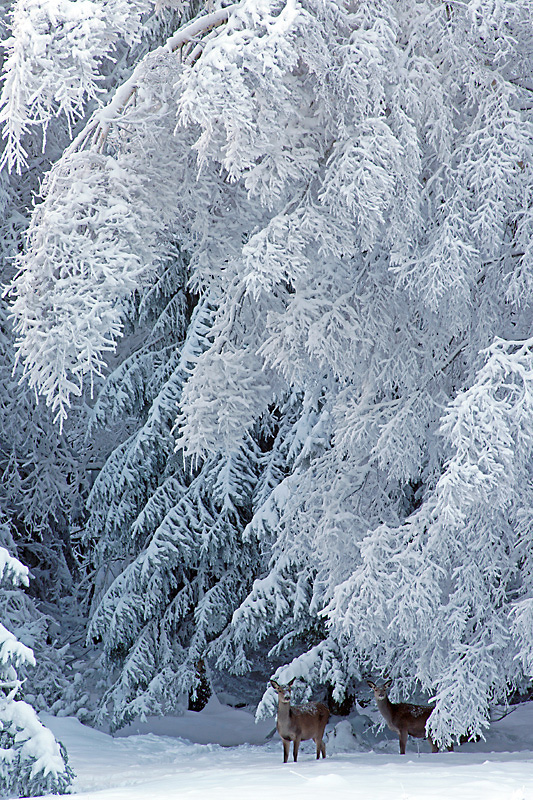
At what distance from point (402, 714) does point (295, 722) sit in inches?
45.3

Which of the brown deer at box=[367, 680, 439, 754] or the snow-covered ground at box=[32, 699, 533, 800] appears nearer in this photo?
the snow-covered ground at box=[32, 699, 533, 800]

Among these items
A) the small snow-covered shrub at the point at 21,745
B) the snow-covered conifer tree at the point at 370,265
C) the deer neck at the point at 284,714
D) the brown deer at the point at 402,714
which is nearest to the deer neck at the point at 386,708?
the brown deer at the point at 402,714

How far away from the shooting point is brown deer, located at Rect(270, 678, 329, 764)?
9.05 m

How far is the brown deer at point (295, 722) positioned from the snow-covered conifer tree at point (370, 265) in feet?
5.03

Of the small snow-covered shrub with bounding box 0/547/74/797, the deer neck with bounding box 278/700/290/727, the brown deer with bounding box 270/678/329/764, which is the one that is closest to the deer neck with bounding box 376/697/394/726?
the brown deer with bounding box 270/678/329/764

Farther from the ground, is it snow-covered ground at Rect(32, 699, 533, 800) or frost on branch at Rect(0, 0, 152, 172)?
frost on branch at Rect(0, 0, 152, 172)

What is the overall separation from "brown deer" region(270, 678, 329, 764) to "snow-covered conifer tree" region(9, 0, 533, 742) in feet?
5.03

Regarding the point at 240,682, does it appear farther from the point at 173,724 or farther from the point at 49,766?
the point at 49,766

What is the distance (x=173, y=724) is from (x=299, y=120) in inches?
418

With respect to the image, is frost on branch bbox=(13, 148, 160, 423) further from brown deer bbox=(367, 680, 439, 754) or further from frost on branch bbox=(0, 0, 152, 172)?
brown deer bbox=(367, 680, 439, 754)

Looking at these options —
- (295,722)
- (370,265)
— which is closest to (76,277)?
(370,265)

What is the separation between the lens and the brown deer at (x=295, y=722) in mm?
9047

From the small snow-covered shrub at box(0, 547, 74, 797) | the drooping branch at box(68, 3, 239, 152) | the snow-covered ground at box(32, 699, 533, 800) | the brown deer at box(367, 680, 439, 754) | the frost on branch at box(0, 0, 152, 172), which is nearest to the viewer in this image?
the snow-covered ground at box(32, 699, 533, 800)

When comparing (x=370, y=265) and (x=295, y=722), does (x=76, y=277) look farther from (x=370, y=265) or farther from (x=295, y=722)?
(x=295, y=722)
